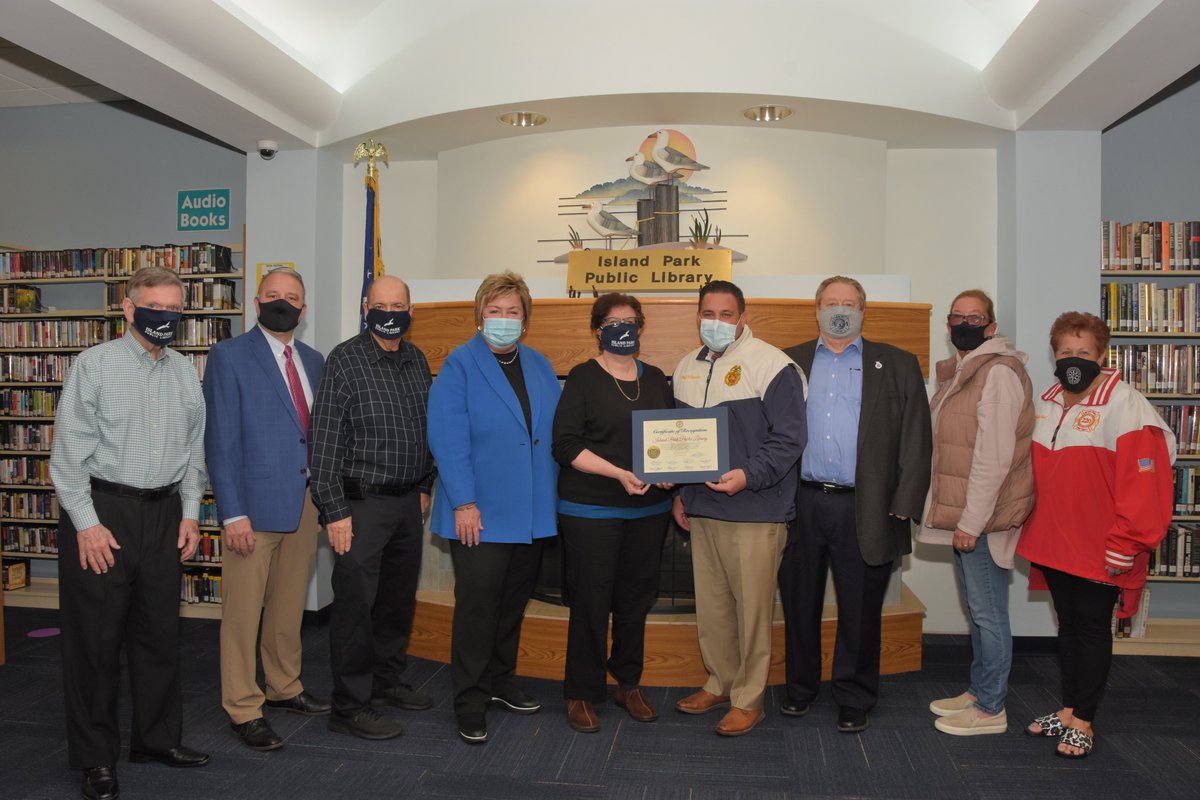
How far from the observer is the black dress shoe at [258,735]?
3.06 m

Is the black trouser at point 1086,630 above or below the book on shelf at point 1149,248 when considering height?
below

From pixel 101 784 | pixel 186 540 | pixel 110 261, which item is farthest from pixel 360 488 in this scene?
pixel 110 261

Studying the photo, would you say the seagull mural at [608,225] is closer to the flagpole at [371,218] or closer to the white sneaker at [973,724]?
the flagpole at [371,218]

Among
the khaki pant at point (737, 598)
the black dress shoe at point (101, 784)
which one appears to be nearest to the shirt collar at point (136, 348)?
the black dress shoe at point (101, 784)

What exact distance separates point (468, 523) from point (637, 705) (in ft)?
3.43

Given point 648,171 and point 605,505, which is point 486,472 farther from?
point 648,171

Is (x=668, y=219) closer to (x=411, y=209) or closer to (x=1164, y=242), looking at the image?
(x=411, y=209)

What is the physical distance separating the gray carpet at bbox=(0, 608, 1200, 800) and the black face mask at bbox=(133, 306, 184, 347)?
1497 mm

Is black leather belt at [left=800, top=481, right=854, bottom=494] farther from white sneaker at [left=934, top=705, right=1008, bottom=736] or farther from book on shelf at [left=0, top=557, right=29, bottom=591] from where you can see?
book on shelf at [left=0, top=557, right=29, bottom=591]

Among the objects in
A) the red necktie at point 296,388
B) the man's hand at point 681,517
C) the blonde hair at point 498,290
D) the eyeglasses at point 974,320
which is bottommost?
the man's hand at point 681,517

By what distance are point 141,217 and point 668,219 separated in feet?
12.2

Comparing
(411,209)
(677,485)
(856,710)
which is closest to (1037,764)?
(856,710)

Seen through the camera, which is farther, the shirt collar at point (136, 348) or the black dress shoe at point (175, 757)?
the black dress shoe at point (175, 757)

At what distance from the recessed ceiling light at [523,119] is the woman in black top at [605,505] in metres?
1.82
